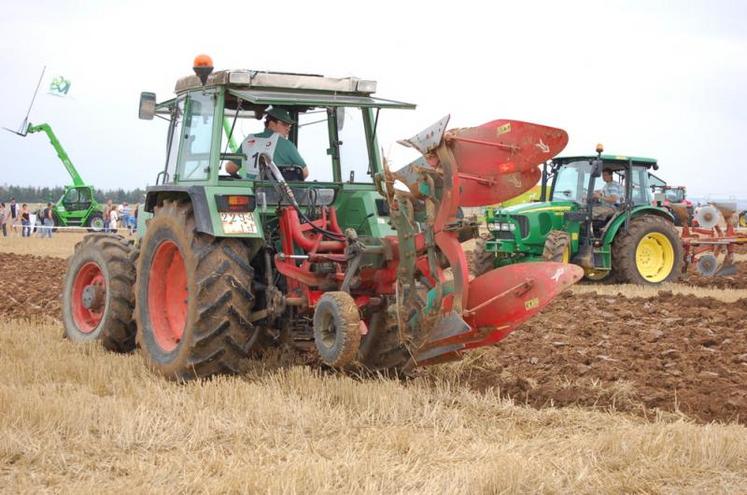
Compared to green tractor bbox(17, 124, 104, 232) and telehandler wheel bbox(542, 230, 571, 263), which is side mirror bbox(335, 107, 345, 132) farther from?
green tractor bbox(17, 124, 104, 232)

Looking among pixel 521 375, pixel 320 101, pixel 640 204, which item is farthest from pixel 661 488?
pixel 640 204

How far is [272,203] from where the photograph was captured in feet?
21.9

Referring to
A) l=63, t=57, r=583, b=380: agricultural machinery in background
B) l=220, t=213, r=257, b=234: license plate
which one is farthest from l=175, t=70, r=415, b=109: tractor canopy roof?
l=220, t=213, r=257, b=234: license plate

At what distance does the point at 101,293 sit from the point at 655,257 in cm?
906

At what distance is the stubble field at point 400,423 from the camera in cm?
410

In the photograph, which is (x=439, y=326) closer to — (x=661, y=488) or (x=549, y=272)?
(x=549, y=272)

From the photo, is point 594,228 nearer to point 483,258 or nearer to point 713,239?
point 483,258

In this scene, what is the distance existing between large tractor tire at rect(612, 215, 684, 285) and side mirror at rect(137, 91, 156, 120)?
323 inches

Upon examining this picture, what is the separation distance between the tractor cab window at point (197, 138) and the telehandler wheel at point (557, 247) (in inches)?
277

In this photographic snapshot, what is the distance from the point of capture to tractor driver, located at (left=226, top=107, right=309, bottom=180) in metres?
6.81

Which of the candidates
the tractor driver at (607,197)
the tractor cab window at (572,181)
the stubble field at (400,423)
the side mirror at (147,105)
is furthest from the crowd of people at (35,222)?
the stubble field at (400,423)

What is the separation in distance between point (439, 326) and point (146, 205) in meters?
2.79

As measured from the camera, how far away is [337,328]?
5.70 meters

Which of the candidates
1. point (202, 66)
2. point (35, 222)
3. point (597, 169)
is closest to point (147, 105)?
point (202, 66)
